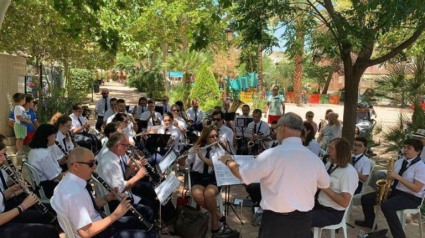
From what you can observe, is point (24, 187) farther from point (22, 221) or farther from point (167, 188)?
point (167, 188)

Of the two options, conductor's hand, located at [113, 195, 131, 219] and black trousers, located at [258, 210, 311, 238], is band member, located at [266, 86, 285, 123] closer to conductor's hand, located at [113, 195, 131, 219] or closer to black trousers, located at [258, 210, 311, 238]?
black trousers, located at [258, 210, 311, 238]

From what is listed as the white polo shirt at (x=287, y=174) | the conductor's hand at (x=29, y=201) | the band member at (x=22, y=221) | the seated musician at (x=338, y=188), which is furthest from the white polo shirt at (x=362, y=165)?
the conductor's hand at (x=29, y=201)

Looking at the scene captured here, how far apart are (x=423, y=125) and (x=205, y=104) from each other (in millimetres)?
10270

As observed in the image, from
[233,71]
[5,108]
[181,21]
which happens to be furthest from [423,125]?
[233,71]

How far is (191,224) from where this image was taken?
4.60m

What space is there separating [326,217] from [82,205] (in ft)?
8.57

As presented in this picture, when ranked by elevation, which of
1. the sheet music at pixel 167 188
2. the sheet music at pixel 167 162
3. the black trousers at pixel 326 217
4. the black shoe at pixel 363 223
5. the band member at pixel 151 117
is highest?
the band member at pixel 151 117

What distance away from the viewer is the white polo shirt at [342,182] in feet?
12.0

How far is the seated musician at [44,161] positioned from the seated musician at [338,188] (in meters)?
3.38

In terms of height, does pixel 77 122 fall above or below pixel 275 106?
below

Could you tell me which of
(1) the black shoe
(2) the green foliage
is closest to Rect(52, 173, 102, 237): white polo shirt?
(1) the black shoe

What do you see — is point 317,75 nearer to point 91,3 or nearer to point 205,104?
point 205,104

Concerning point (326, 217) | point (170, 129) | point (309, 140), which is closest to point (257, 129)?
point (170, 129)

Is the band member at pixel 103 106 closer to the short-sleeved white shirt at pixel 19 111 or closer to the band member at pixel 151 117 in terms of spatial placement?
the band member at pixel 151 117
